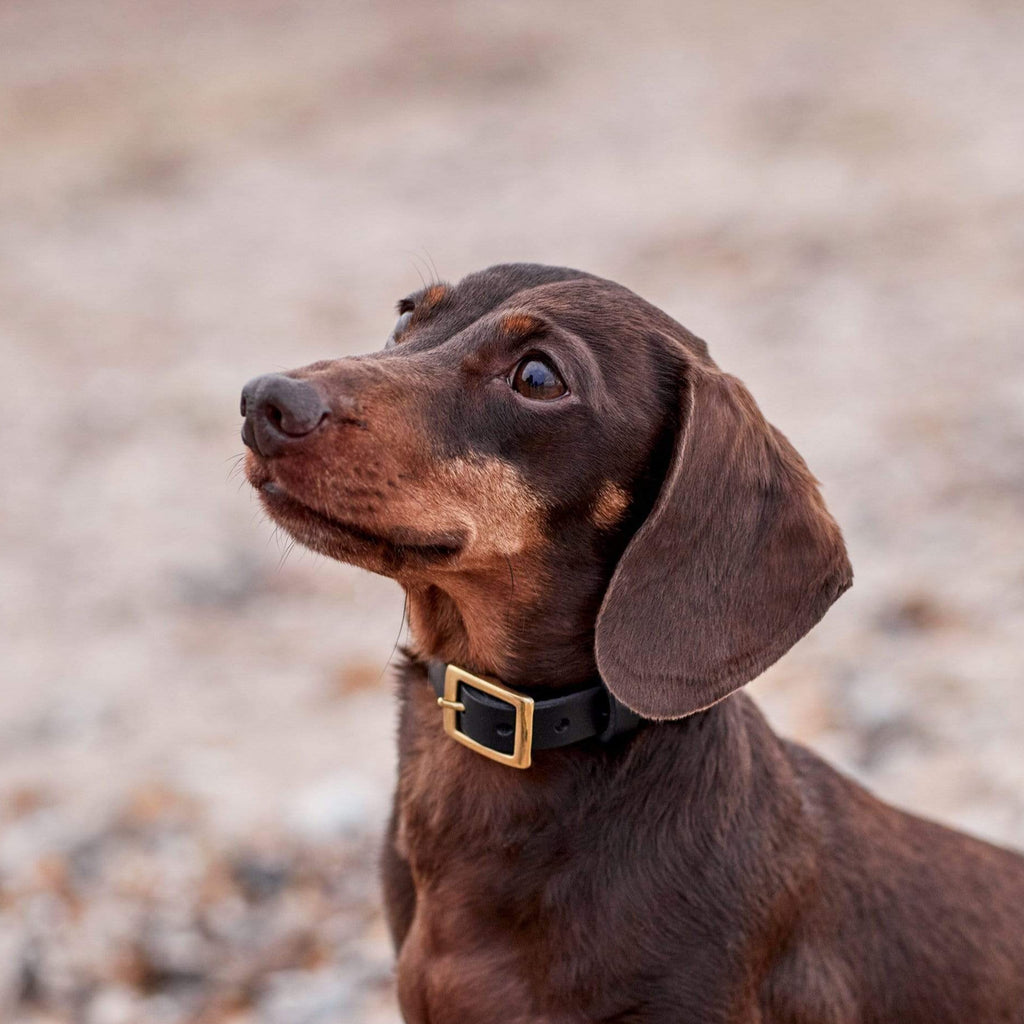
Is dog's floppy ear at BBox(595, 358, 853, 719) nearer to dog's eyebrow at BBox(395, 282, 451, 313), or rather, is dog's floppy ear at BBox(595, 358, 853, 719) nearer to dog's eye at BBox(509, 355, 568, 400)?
dog's eye at BBox(509, 355, 568, 400)

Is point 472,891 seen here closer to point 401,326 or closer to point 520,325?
point 520,325

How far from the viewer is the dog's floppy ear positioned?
2918mm

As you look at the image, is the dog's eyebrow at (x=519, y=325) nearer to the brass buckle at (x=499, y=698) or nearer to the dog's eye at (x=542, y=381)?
the dog's eye at (x=542, y=381)

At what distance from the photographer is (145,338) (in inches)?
452

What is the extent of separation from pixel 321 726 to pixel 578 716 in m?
3.10

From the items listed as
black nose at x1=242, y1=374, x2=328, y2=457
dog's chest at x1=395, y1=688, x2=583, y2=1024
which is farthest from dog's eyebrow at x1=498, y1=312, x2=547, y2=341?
dog's chest at x1=395, y1=688, x2=583, y2=1024

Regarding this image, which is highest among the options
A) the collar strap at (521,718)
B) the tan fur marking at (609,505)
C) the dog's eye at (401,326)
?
the dog's eye at (401,326)

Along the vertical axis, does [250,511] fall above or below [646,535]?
above

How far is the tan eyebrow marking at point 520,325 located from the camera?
10.0 ft

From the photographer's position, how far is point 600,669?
115 inches

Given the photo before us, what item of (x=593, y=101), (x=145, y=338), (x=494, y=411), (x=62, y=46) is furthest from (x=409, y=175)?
(x=494, y=411)

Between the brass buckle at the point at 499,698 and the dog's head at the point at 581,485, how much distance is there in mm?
184

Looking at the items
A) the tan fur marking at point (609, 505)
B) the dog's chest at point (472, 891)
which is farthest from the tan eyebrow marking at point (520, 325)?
the dog's chest at point (472, 891)

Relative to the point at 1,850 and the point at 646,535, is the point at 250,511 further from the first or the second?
the point at 646,535
